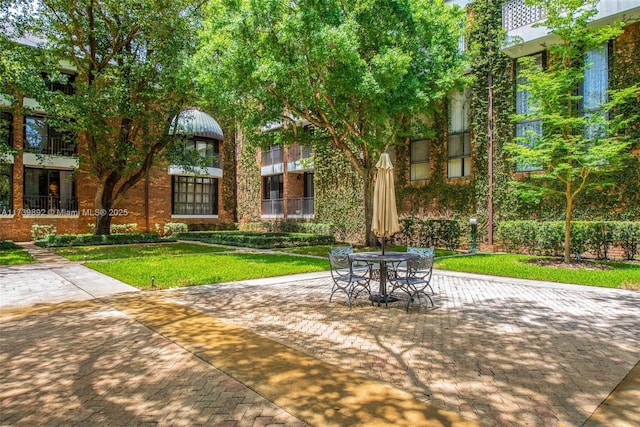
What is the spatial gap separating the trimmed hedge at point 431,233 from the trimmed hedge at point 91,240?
14.4 metres

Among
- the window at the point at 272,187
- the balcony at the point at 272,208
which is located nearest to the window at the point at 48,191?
the balcony at the point at 272,208

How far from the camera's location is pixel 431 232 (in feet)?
61.2

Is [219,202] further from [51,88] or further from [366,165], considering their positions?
[366,165]

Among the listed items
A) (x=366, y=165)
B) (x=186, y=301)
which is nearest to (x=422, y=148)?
(x=366, y=165)

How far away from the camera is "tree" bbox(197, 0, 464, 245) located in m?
13.0

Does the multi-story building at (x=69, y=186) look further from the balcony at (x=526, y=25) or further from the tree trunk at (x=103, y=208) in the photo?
the balcony at (x=526, y=25)

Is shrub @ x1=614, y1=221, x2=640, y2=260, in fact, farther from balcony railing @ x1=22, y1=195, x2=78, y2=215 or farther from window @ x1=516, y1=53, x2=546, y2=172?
balcony railing @ x1=22, y1=195, x2=78, y2=215

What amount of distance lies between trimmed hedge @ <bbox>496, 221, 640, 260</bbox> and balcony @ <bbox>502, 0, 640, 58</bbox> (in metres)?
6.91

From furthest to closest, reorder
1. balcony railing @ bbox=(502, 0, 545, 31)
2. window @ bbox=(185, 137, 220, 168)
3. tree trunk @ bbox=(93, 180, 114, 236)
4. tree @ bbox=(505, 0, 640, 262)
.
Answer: window @ bbox=(185, 137, 220, 168) < tree trunk @ bbox=(93, 180, 114, 236) < balcony railing @ bbox=(502, 0, 545, 31) < tree @ bbox=(505, 0, 640, 262)

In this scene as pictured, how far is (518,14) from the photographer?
16188mm

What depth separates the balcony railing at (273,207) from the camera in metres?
28.4

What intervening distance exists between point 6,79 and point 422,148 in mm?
19270

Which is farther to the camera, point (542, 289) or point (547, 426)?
point (542, 289)

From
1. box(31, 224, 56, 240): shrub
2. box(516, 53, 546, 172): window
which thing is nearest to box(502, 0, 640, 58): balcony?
box(516, 53, 546, 172): window
